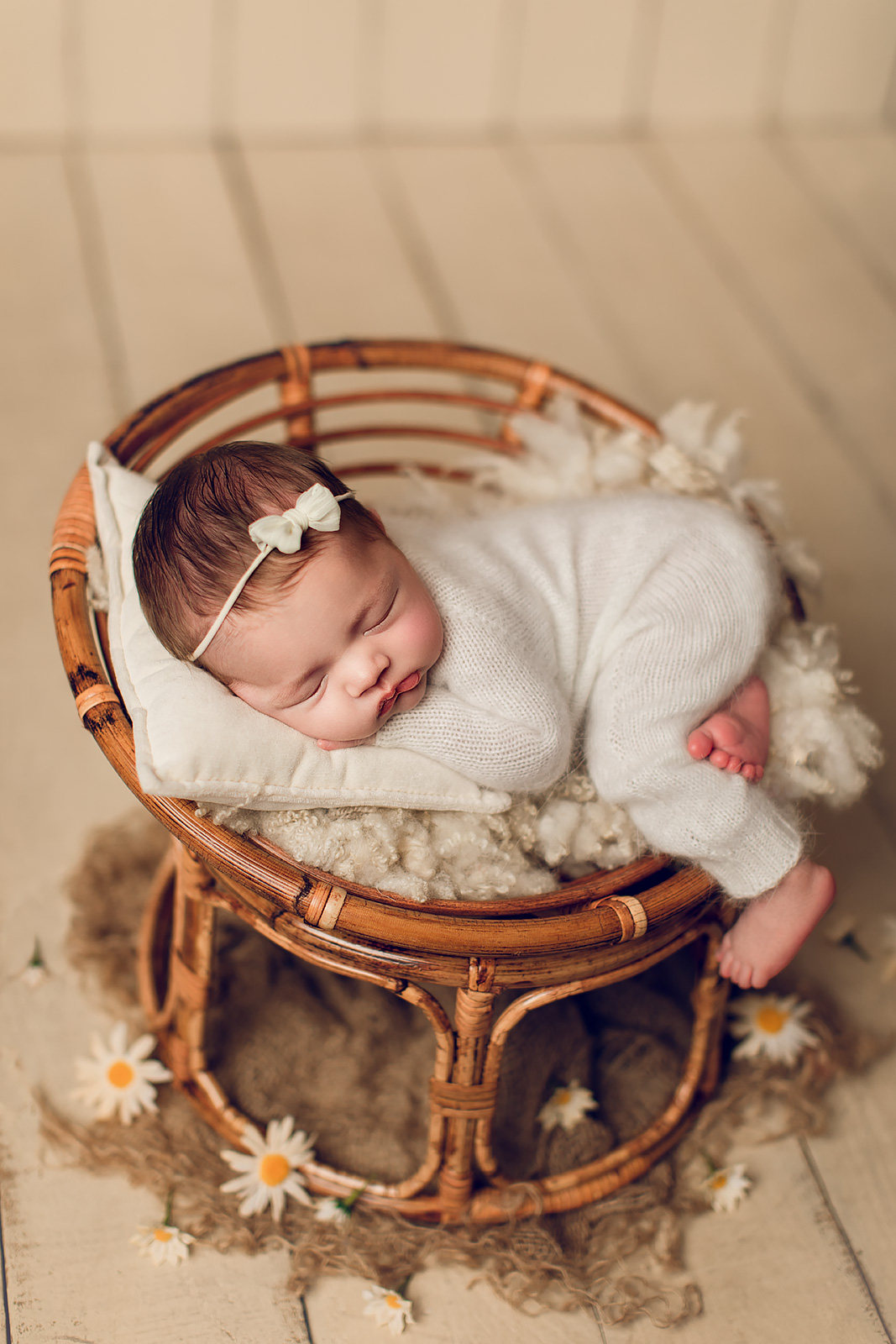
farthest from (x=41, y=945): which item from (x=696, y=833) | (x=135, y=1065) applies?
(x=696, y=833)

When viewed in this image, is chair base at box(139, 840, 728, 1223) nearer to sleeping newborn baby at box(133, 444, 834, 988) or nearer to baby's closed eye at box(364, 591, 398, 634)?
sleeping newborn baby at box(133, 444, 834, 988)

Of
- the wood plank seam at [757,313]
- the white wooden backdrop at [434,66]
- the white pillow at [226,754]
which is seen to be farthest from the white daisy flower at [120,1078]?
the white wooden backdrop at [434,66]

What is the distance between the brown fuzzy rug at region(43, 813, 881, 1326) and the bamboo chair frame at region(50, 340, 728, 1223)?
0.02 meters

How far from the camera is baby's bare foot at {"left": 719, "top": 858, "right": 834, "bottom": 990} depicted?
3.26 ft

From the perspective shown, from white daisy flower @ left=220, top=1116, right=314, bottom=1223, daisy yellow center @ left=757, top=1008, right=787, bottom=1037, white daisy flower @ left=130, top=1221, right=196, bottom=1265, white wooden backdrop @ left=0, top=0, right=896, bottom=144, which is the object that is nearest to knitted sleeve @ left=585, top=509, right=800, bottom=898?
daisy yellow center @ left=757, top=1008, right=787, bottom=1037

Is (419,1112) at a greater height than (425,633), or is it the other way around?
(425,633)

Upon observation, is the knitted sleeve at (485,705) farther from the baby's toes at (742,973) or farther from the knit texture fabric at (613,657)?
the baby's toes at (742,973)

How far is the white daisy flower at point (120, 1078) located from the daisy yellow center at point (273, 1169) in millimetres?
134

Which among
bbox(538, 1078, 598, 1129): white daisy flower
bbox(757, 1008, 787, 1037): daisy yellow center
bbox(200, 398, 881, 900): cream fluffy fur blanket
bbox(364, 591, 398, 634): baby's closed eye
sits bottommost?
bbox(538, 1078, 598, 1129): white daisy flower

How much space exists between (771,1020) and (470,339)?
127 centimetres

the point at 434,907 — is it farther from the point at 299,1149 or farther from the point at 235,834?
the point at 299,1149

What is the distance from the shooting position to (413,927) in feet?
2.81

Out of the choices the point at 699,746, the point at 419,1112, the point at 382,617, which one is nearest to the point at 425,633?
the point at 382,617

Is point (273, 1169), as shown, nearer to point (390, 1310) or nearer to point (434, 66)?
point (390, 1310)
